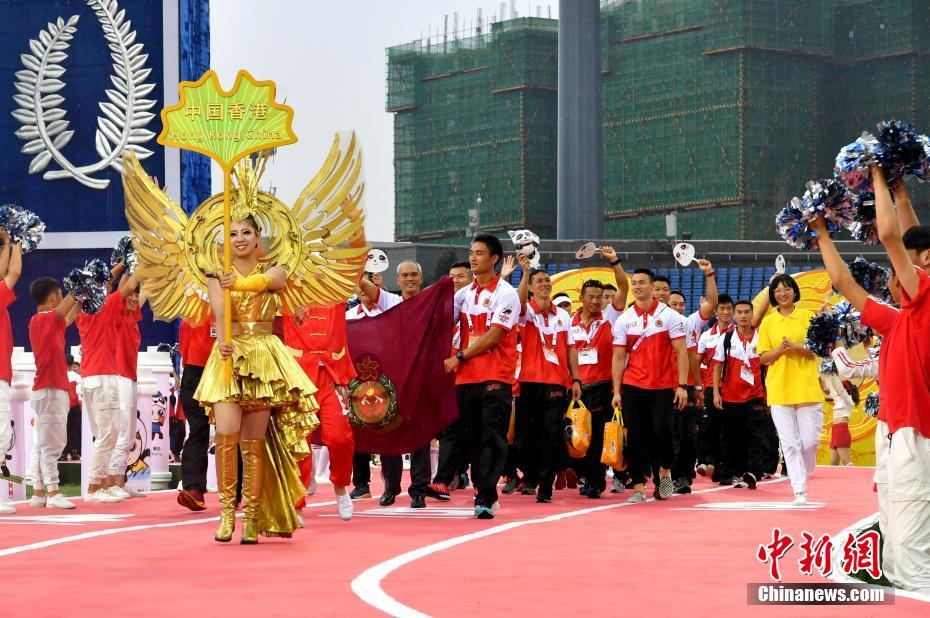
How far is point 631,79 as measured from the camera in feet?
334

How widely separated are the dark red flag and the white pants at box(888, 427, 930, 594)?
6.87 m

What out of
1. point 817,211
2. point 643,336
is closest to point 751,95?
point 643,336

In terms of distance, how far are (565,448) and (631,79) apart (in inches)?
3506

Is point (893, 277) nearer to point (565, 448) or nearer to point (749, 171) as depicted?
point (565, 448)

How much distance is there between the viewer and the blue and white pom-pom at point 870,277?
883 centimetres

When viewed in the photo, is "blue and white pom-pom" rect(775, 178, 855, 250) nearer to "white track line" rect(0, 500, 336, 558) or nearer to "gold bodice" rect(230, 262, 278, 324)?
"gold bodice" rect(230, 262, 278, 324)

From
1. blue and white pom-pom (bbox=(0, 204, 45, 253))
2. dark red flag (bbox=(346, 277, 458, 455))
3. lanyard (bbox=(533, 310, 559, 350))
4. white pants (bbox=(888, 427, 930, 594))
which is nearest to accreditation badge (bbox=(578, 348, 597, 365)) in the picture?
lanyard (bbox=(533, 310, 559, 350))

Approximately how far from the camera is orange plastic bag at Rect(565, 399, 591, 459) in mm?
14719

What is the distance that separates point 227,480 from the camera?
10156mm

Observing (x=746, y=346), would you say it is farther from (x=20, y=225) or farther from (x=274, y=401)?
(x=274, y=401)

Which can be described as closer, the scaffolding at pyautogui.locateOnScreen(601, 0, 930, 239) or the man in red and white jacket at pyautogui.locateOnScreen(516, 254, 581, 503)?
the man in red and white jacket at pyautogui.locateOnScreen(516, 254, 581, 503)

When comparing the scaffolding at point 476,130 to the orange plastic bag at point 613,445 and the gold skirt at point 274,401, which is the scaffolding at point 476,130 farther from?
the gold skirt at point 274,401

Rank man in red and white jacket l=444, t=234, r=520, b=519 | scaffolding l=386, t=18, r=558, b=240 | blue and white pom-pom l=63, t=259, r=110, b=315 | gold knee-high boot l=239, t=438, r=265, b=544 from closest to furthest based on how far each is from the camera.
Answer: gold knee-high boot l=239, t=438, r=265, b=544
man in red and white jacket l=444, t=234, r=520, b=519
blue and white pom-pom l=63, t=259, r=110, b=315
scaffolding l=386, t=18, r=558, b=240

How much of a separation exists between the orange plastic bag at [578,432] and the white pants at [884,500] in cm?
636
